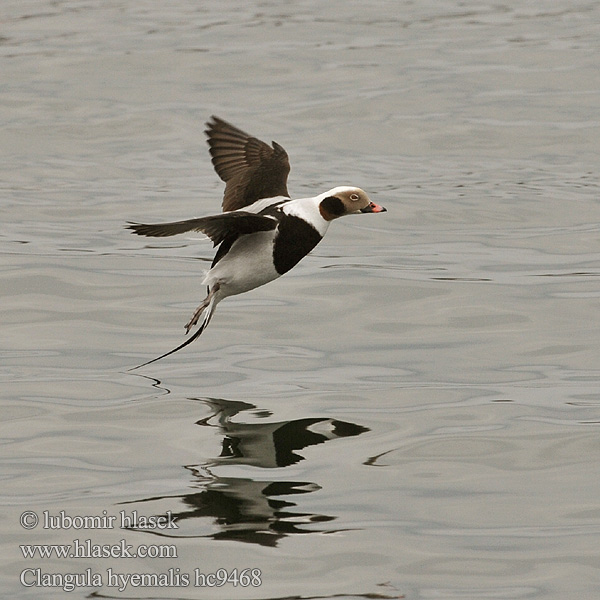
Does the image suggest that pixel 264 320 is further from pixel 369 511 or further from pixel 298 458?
pixel 369 511

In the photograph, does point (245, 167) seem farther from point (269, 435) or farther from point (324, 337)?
point (269, 435)

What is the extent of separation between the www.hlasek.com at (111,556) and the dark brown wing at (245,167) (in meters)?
3.01

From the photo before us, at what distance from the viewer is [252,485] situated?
633 centimetres

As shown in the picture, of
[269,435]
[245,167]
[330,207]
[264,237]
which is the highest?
[245,167]

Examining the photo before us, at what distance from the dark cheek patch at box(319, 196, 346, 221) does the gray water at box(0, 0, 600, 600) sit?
3.37ft

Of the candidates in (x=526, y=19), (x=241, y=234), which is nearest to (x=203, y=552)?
(x=241, y=234)

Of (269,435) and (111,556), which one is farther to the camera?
(269,435)

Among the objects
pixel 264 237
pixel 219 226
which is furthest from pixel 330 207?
pixel 219 226

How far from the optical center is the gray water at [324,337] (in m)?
5.77

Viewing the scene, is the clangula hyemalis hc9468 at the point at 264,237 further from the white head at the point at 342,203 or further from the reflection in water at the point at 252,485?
the reflection in water at the point at 252,485

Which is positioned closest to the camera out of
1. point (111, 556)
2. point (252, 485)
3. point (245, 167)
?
point (111, 556)

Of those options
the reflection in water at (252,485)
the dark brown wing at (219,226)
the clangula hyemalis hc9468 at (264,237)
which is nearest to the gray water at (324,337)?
the reflection in water at (252,485)

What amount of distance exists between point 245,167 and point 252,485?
2.96 metres

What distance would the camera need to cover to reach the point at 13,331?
370 inches
